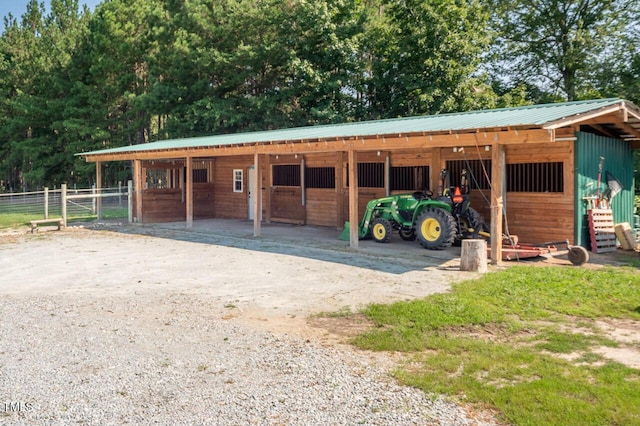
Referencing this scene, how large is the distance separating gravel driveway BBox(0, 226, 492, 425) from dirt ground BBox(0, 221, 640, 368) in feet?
0.12

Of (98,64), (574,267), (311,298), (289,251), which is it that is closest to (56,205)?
(98,64)

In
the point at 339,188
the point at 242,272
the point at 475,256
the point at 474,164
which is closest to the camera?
the point at 475,256

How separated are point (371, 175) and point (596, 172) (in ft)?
17.1

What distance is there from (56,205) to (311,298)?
18.0 m

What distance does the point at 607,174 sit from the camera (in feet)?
35.9

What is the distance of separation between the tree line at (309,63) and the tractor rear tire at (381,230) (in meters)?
11.1

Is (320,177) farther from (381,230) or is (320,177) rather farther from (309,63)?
(309,63)

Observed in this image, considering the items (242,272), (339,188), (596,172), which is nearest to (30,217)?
(339,188)

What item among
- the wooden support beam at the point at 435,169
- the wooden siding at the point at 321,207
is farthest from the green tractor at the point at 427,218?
the wooden siding at the point at 321,207

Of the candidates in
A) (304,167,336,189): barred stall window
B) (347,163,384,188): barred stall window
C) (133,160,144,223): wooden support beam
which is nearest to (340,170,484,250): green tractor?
(347,163,384,188): barred stall window

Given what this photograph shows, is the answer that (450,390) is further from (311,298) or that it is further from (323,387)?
(311,298)

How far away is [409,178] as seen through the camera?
12.9 m

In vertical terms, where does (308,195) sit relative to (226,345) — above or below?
above

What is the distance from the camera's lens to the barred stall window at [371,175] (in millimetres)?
13641
